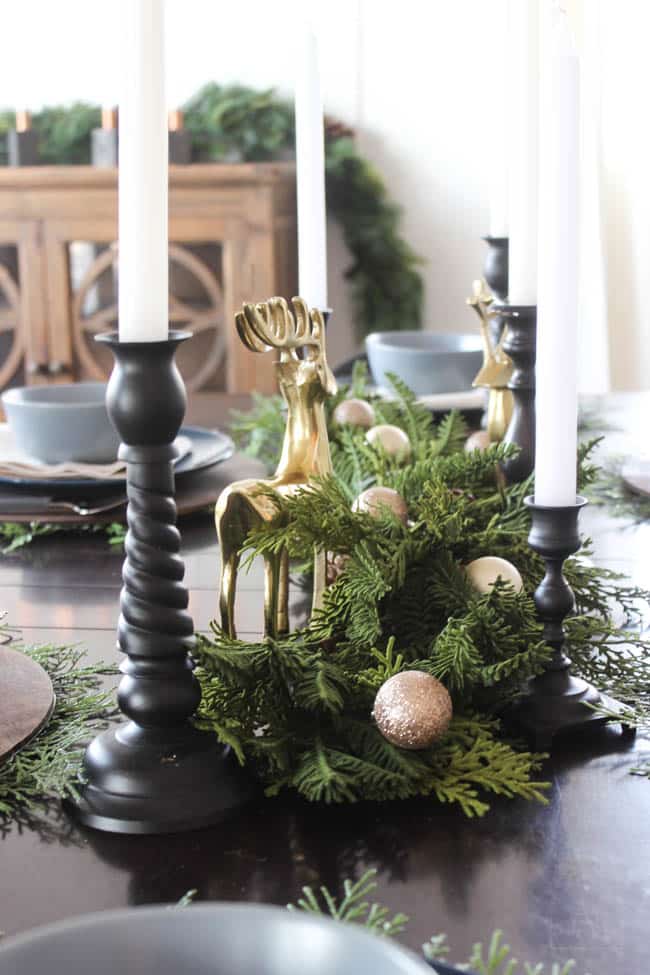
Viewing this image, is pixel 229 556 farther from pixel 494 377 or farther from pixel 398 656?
pixel 494 377

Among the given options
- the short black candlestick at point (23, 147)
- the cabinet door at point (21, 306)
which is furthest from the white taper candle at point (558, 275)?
the short black candlestick at point (23, 147)

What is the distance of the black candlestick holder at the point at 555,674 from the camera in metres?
0.66

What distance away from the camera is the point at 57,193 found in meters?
3.27

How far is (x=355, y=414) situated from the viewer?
1172 millimetres

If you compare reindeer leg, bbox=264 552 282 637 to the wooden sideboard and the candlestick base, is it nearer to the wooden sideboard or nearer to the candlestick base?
the candlestick base

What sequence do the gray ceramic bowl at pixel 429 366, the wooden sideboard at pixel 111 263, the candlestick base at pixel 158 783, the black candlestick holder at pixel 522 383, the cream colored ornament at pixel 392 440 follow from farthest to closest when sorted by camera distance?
the wooden sideboard at pixel 111 263 → the gray ceramic bowl at pixel 429 366 → the cream colored ornament at pixel 392 440 → the black candlestick holder at pixel 522 383 → the candlestick base at pixel 158 783

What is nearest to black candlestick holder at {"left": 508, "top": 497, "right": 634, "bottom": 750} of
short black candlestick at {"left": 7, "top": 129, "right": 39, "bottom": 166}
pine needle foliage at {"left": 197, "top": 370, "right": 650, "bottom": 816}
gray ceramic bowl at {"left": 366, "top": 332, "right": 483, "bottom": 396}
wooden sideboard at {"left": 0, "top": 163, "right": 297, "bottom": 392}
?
pine needle foliage at {"left": 197, "top": 370, "right": 650, "bottom": 816}

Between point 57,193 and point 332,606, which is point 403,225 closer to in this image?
point 57,193

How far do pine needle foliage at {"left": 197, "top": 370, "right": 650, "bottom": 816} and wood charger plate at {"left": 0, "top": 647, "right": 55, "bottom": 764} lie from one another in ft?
0.29

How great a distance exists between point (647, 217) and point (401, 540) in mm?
3025

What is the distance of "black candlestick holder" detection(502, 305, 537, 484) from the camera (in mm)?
924

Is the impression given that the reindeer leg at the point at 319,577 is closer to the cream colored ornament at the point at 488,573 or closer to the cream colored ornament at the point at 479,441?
the cream colored ornament at the point at 488,573

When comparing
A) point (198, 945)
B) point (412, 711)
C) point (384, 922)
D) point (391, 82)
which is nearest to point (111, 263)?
point (391, 82)

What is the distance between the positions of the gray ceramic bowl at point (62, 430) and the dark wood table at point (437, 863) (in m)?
0.64
